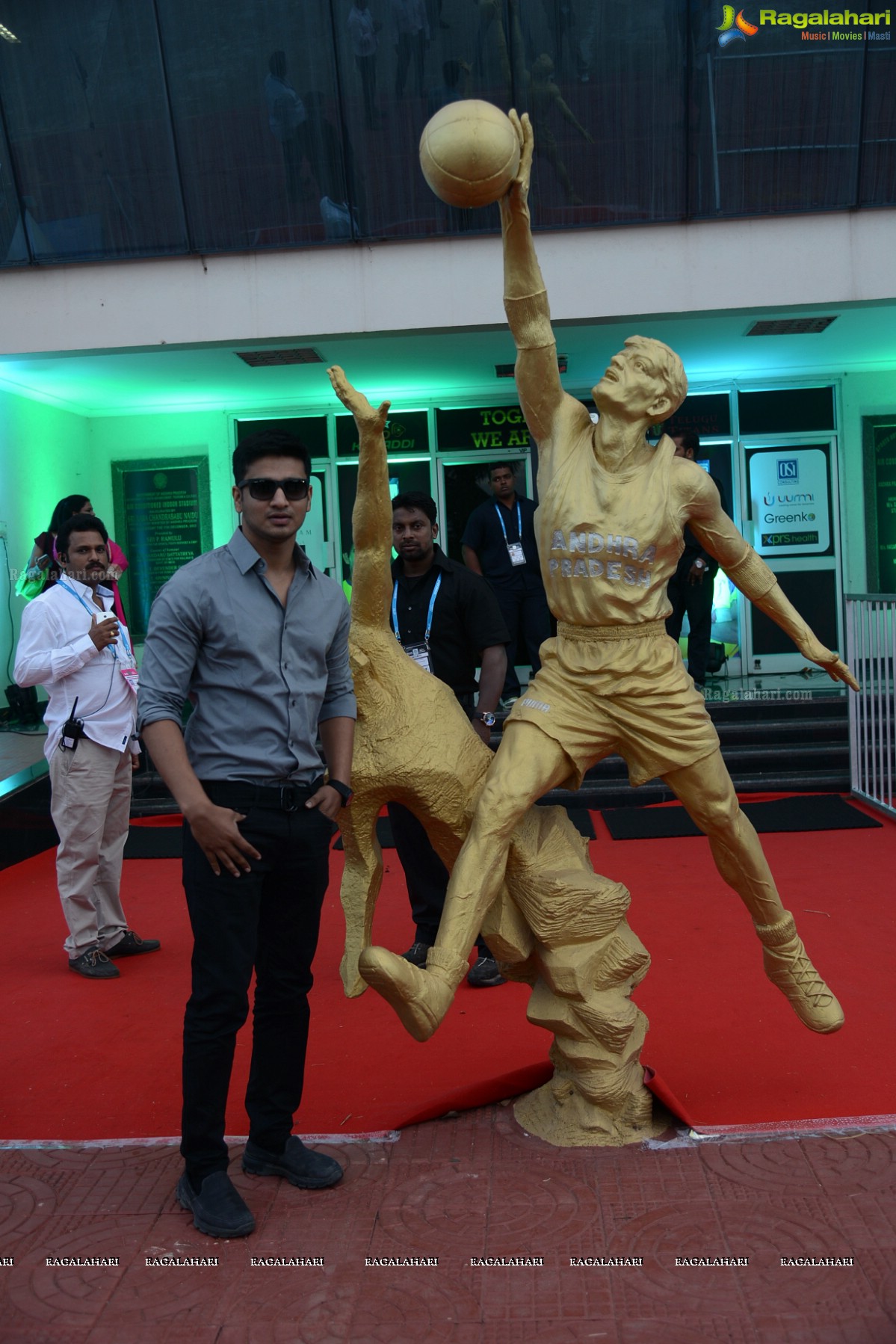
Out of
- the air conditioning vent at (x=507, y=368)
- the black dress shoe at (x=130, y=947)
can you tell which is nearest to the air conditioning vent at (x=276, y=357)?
the air conditioning vent at (x=507, y=368)

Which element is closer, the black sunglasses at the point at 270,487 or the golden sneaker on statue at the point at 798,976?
the black sunglasses at the point at 270,487

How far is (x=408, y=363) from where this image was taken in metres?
10.9

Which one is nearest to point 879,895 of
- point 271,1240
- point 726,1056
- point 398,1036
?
point 726,1056

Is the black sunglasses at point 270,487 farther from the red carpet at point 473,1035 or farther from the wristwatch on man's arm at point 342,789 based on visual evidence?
the red carpet at point 473,1035

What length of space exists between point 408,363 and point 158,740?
894cm

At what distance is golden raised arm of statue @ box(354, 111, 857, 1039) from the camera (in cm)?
326

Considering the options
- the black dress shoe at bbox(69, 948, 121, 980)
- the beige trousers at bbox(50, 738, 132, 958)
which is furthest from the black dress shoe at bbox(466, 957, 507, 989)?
the beige trousers at bbox(50, 738, 132, 958)

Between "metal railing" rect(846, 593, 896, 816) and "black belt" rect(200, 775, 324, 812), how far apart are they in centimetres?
579

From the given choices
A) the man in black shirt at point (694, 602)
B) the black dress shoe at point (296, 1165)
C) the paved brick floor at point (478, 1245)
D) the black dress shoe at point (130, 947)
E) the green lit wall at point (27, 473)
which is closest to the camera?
the paved brick floor at point (478, 1245)

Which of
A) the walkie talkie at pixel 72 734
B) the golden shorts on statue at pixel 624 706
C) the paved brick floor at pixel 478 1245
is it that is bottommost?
the paved brick floor at pixel 478 1245

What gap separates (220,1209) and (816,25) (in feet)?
33.0

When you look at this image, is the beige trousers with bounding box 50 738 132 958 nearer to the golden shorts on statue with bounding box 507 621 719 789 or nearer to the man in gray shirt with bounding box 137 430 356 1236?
the man in gray shirt with bounding box 137 430 356 1236

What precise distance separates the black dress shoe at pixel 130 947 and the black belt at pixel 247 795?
287 cm

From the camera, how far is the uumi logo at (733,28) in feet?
29.7
